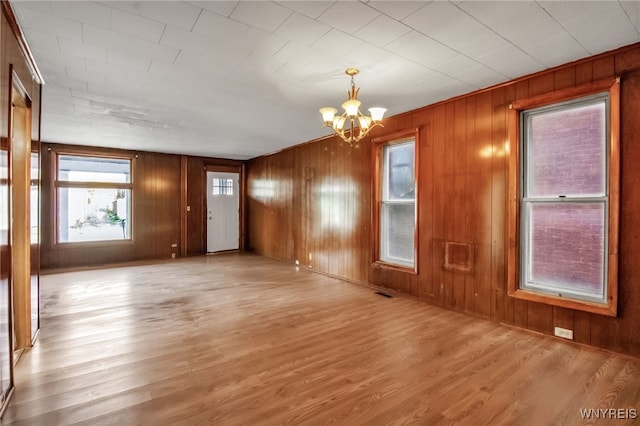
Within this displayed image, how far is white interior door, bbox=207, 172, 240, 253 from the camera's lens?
324 inches

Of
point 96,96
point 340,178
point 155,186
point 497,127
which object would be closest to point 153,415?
point 96,96

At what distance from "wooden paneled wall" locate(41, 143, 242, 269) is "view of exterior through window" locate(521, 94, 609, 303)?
7052 mm


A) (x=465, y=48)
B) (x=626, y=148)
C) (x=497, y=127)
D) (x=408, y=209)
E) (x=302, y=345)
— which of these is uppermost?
(x=465, y=48)

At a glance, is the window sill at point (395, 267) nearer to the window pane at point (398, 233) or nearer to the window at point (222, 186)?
the window pane at point (398, 233)

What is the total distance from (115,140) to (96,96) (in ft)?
9.31

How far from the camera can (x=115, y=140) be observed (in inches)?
243

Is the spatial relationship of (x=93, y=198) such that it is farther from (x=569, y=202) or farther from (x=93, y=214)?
(x=569, y=202)

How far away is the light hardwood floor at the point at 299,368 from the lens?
190 cm

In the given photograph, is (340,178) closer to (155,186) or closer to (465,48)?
(465,48)

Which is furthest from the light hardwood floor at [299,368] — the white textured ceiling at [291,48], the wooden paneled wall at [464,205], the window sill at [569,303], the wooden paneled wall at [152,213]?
the wooden paneled wall at [152,213]

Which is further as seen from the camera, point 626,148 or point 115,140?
point 115,140

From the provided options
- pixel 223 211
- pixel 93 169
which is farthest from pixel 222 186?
pixel 93 169

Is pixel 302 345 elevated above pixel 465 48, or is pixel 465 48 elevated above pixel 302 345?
pixel 465 48

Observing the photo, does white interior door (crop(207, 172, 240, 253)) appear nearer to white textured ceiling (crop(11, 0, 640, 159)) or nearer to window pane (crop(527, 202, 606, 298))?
white textured ceiling (crop(11, 0, 640, 159))
